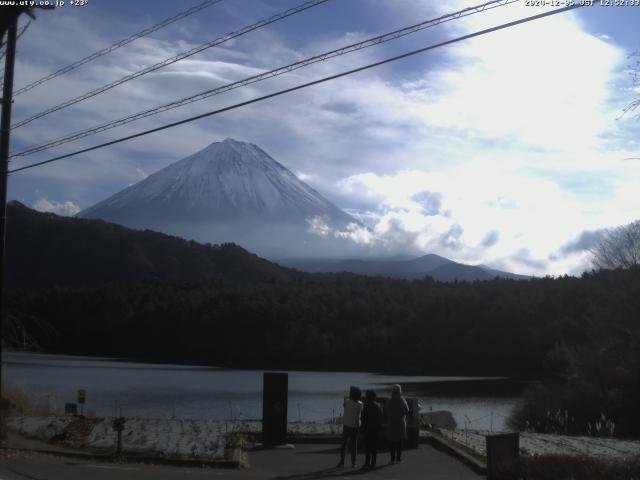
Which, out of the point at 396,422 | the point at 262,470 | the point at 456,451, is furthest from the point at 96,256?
the point at 396,422

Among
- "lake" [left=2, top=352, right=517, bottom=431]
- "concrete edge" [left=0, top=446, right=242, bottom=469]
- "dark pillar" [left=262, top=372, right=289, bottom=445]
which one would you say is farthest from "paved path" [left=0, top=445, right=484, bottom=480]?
"lake" [left=2, top=352, right=517, bottom=431]

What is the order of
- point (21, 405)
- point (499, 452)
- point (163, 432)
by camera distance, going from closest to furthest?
point (499, 452) → point (163, 432) → point (21, 405)

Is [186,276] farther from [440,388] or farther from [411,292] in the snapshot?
[440,388]

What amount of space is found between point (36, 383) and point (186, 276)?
81999mm

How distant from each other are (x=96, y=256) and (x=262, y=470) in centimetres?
10796

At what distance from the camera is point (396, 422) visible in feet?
44.1

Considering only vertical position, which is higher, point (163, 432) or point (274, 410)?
point (274, 410)

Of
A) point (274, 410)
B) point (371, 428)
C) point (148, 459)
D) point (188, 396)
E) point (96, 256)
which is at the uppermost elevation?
point (96, 256)

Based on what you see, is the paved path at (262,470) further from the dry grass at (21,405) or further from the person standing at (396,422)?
the dry grass at (21,405)

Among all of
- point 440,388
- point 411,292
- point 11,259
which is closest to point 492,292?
point 411,292

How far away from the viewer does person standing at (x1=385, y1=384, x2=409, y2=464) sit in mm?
13453

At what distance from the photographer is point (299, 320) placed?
8719 centimetres

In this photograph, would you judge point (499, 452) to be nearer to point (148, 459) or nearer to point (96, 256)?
point (148, 459)

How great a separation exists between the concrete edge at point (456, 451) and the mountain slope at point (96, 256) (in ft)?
316
